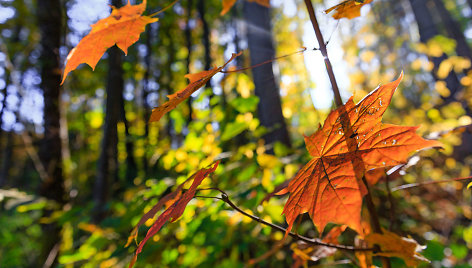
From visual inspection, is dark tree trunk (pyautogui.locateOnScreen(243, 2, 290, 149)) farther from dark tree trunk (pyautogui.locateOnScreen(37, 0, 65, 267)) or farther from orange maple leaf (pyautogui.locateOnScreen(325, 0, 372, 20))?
dark tree trunk (pyautogui.locateOnScreen(37, 0, 65, 267))

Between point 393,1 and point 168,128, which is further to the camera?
point 393,1

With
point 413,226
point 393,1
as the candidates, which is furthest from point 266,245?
point 393,1

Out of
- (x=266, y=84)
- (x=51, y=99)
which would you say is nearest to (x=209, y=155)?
(x=266, y=84)

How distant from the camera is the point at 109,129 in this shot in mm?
1875

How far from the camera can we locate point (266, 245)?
145 centimetres

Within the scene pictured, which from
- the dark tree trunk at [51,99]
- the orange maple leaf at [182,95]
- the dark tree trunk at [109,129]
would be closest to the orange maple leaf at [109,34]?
the orange maple leaf at [182,95]

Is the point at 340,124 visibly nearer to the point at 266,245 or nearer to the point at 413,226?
the point at 266,245

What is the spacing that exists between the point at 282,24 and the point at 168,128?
2827 mm

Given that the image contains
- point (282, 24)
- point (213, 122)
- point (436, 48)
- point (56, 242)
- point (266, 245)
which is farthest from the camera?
point (282, 24)

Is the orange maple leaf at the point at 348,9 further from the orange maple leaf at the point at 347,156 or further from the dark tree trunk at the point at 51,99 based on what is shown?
the dark tree trunk at the point at 51,99

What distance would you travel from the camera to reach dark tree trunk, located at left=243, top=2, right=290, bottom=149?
155 centimetres

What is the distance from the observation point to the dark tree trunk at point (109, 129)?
1.85 m

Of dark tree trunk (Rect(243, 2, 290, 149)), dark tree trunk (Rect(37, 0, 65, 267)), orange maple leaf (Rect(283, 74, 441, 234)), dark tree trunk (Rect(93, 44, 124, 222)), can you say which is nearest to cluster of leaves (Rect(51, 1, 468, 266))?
orange maple leaf (Rect(283, 74, 441, 234))

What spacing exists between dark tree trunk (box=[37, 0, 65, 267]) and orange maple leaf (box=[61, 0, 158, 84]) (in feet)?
6.28
